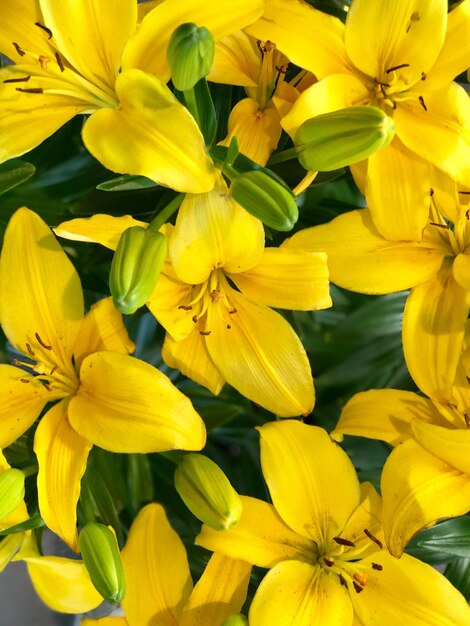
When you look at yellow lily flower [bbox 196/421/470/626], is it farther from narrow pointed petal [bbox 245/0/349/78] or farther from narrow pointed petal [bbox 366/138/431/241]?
narrow pointed petal [bbox 245/0/349/78]

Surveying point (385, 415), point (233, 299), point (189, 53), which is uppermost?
point (189, 53)

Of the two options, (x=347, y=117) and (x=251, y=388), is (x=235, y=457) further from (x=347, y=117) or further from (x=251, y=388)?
(x=347, y=117)

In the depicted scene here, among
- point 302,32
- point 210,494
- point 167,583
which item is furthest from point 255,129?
point 167,583

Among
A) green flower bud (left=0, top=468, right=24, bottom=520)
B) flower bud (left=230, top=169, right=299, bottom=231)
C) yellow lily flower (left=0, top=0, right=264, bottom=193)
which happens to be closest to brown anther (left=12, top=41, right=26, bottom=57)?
yellow lily flower (left=0, top=0, right=264, bottom=193)

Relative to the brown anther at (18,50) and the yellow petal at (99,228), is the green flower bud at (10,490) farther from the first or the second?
the brown anther at (18,50)

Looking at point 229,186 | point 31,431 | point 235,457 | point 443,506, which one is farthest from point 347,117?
point 235,457

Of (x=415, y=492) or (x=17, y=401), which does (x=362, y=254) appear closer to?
(x=415, y=492)
